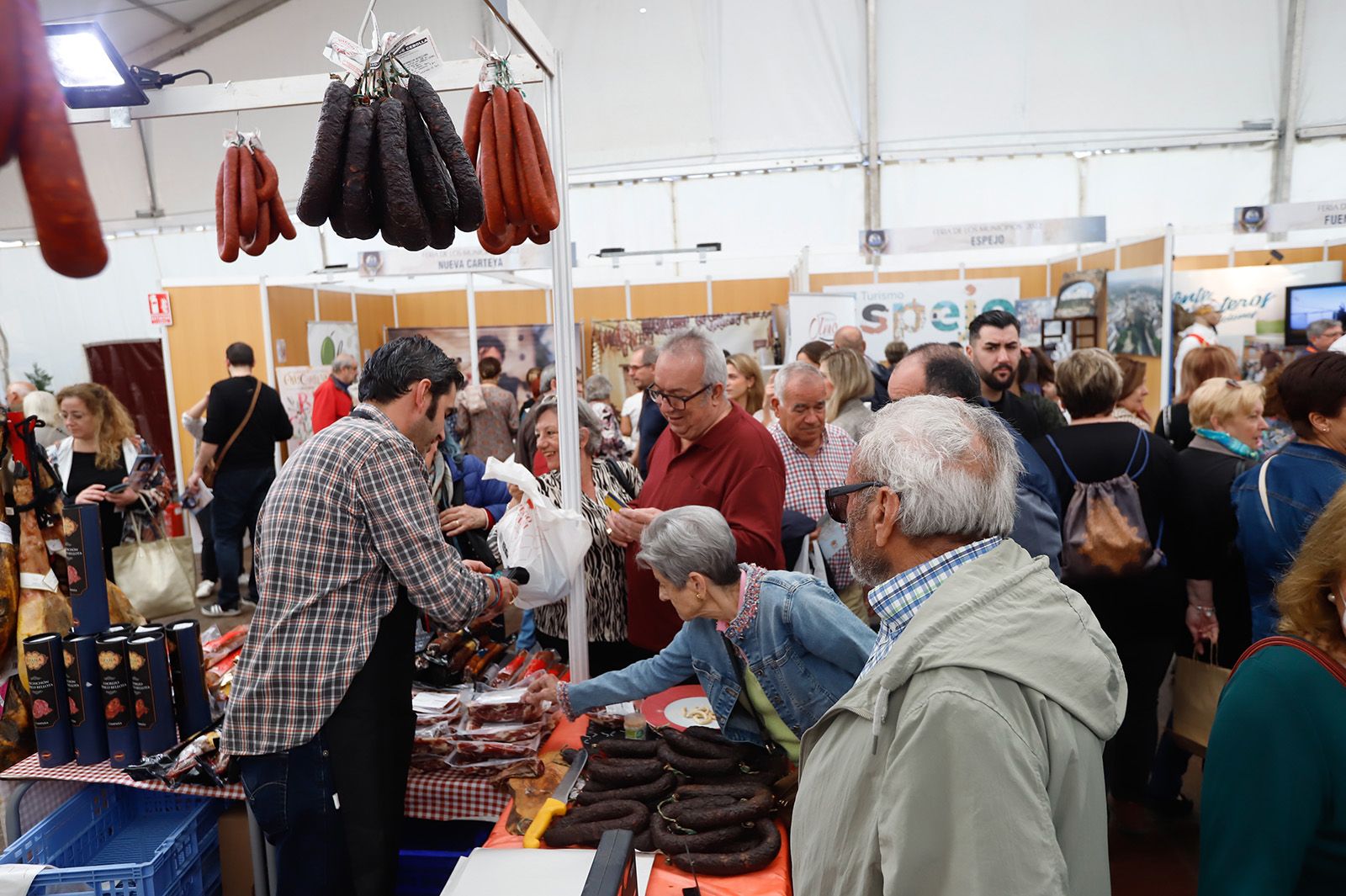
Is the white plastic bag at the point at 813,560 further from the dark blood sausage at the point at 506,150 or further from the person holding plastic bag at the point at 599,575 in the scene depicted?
the dark blood sausage at the point at 506,150

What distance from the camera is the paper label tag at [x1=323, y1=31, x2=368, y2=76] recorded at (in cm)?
180

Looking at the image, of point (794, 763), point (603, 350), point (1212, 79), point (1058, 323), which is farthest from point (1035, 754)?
point (1212, 79)

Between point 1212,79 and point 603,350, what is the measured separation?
10.3 m

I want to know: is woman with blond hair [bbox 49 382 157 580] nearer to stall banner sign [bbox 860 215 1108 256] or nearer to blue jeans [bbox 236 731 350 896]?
blue jeans [bbox 236 731 350 896]

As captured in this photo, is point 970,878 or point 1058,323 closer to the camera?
point 970,878

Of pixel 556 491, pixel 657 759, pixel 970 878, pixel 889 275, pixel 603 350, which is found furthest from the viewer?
pixel 889 275

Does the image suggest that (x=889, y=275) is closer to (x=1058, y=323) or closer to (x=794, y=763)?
(x=1058, y=323)

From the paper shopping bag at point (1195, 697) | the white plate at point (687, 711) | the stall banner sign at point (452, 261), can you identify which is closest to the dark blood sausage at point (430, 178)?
the white plate at point (687, 711)

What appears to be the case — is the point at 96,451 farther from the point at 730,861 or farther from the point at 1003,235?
the point at 1003,235

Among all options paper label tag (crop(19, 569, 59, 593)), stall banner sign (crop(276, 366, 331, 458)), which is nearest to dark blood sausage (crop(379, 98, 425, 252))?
paper label tag (crop(19, 569, 59, 593))

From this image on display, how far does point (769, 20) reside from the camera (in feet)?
42.5

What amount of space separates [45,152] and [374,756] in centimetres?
201

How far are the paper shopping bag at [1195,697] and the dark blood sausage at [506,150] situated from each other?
269 centimetres

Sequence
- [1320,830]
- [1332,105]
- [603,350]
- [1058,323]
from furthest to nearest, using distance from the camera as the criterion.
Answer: [1332,105], [603,350], [1058,323], [1320,830]
